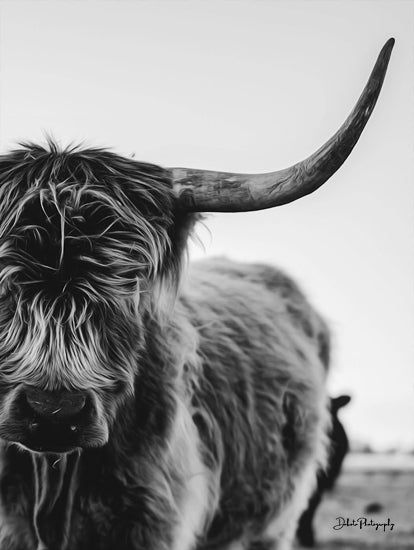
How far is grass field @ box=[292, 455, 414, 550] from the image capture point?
7984 millimetres

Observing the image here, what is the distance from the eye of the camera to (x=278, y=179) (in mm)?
3896

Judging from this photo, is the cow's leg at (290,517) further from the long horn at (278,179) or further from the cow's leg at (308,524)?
the long horn at (278,179)

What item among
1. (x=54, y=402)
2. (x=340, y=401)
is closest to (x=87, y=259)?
(x=54, y=402)

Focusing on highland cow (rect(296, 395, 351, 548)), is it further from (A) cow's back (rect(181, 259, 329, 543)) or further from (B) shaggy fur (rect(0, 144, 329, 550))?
(B) shaggy fur (rect(0, 144, 329, 550))

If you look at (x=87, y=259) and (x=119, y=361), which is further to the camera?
(x=119, y=361)

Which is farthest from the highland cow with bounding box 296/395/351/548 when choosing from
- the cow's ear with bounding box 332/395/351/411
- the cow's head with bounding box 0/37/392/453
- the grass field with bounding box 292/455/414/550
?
the cow's head with bounding box 0/37/392/453

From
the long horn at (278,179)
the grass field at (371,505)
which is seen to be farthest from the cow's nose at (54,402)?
the grass field at (371,505)

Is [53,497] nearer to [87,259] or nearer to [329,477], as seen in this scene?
[87,259]

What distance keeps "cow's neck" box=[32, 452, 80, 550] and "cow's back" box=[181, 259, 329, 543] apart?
82 centimetres

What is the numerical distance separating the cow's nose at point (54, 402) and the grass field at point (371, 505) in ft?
15.4

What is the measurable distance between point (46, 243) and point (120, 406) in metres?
0.80

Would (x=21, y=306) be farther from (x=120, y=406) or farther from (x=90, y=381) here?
(x=120, y=406)

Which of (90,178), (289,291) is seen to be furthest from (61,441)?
(289,291)

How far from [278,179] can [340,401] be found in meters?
4.01
